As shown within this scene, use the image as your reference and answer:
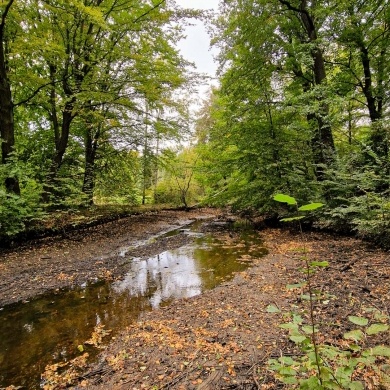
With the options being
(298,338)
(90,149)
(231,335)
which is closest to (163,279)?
(231,335)

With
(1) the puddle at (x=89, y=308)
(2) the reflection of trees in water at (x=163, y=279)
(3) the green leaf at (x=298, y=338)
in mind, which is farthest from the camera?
(2) the reflection of trees in water at (x=163, y=279)

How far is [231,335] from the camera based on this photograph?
314cm

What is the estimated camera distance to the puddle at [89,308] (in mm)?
3273

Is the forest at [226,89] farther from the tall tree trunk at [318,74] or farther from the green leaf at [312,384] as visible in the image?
the green leaf at [312,384]

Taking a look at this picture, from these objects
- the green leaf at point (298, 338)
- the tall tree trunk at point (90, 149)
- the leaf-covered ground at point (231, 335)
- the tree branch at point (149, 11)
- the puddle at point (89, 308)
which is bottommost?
the puddle at point (89, 308)

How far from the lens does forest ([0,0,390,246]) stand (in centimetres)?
757

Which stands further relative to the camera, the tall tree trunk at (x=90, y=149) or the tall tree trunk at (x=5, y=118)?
the tall tree trunk at (x=90, y=149)

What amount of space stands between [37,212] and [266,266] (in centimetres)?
665

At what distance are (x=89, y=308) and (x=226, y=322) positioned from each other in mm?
2552

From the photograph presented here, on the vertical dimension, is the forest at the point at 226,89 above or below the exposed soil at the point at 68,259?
above

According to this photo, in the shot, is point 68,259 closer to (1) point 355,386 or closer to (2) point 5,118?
(2) point 5,118

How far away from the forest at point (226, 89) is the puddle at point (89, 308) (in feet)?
11.5

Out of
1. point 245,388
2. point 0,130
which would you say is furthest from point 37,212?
point 245,388

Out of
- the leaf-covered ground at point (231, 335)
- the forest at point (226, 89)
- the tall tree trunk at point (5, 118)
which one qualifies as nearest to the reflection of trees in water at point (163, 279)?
Answer: the leaf-covered ground at point (231, 335)
